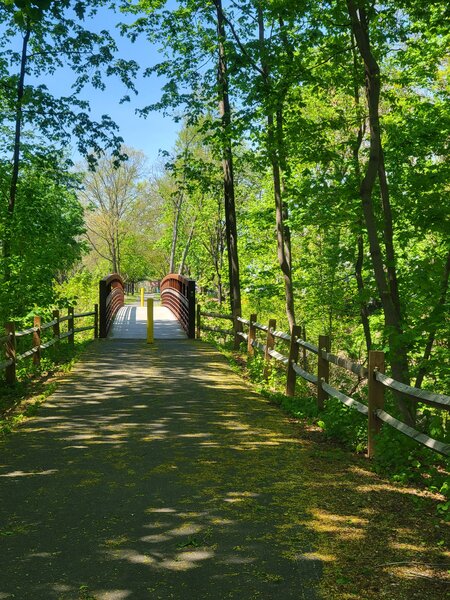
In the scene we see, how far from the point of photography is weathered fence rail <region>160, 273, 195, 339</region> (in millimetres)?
19938

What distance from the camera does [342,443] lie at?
708 cm

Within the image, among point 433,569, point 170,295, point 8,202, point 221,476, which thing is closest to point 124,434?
point 221,476

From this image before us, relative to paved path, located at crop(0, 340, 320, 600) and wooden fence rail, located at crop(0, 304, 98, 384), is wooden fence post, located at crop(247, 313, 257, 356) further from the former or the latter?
wooden fence rail, located at crop(0, 304, 98, 384)

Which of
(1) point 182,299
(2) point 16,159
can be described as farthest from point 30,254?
(1) point 182,299

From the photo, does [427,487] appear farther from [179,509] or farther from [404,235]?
[404,235]

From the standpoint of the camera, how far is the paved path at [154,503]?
3.59 meters

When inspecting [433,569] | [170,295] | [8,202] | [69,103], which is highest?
[69,103]

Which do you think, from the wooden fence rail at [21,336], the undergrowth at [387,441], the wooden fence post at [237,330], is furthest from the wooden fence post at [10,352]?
the wooden fence post at [237,330]

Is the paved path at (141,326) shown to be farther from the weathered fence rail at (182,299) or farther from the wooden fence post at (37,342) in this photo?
the wooden fence post at (37,342)

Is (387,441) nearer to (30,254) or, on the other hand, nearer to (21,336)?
(21,336)

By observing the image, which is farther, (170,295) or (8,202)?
(170,295)

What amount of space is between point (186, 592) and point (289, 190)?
9120 mm

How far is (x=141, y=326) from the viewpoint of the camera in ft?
75.0

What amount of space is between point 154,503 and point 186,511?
338 mm
